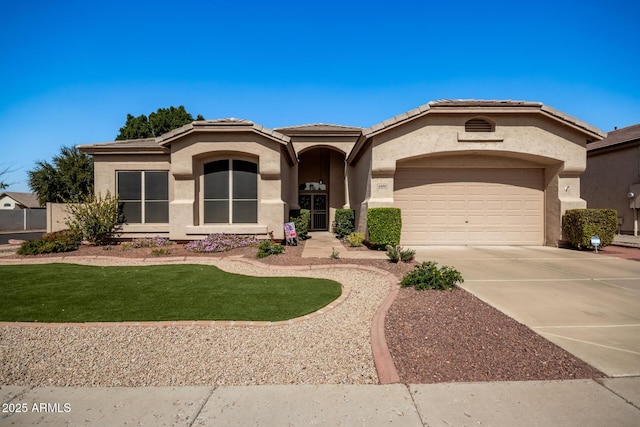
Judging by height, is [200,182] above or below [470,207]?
above

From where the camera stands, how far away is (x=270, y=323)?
466 centimetres

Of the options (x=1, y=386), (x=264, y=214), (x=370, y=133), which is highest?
(x=370, y=133)

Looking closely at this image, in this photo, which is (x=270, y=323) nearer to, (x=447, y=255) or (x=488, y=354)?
(x=488, y=354)

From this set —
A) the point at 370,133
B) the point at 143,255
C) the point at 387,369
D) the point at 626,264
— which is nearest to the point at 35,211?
the point at 143,255

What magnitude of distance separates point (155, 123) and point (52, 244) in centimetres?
2801

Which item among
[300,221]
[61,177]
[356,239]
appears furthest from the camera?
[61,177]

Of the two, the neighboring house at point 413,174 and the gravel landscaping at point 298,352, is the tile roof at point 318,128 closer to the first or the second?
the neighboring house at point 413,174

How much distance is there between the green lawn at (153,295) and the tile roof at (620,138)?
66.4ft

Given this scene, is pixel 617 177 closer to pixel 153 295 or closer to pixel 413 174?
pixel 413 174

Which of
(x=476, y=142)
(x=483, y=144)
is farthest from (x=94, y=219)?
(x=483, y=144)

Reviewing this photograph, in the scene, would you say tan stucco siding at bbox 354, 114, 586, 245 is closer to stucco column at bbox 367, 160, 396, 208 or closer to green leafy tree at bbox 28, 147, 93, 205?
stucco column at bbox 367, 160, 396, 208

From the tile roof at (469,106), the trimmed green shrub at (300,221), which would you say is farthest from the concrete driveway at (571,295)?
the trimmed green shrub at (300,221)

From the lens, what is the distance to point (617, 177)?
58.7 feet

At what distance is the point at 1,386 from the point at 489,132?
1422 centimetres
